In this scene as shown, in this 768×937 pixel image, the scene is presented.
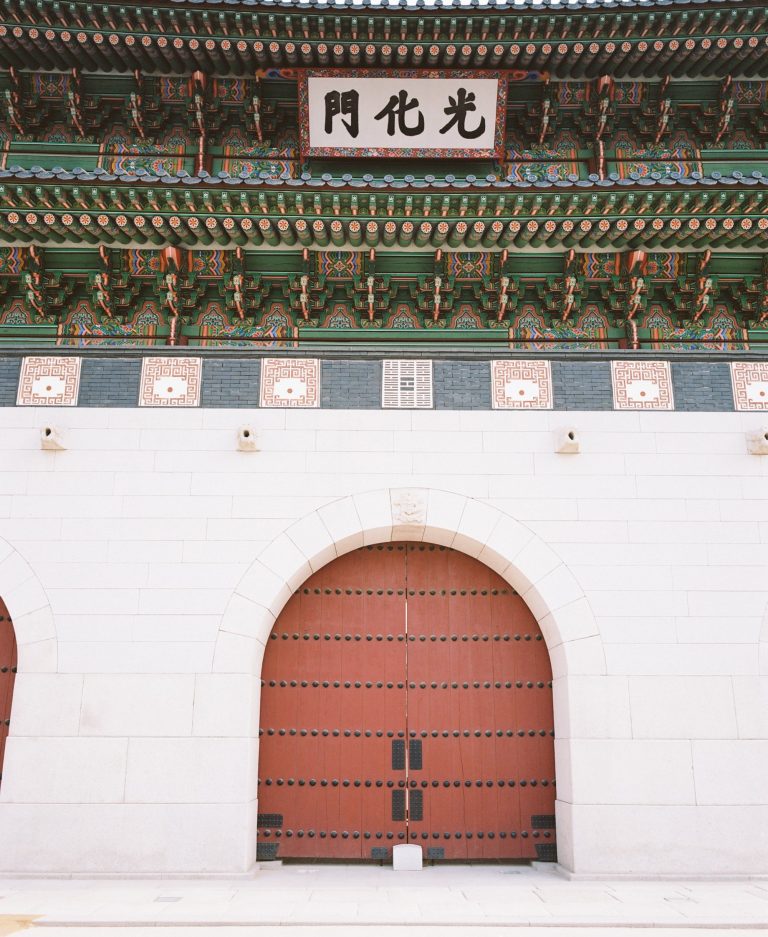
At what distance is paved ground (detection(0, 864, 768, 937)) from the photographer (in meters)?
3.68

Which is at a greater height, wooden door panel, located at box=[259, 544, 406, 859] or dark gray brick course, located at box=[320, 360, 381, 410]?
dark gray brick course, located at box=[320, 360, 381, 410]

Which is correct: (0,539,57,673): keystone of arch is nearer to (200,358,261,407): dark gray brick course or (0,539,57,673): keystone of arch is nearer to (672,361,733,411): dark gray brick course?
(200,358,261,407): dark gray brick course

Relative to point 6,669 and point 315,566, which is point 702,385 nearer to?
point 315,566

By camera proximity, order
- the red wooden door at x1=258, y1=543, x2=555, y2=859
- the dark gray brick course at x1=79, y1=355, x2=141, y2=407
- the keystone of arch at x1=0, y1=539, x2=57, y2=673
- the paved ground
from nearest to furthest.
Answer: the paved ground
the keystone of arch at x1=0, y1=539, x2=57, y2=673
the red wooden door at x1=258, y1=543, x2=555, y2=859
the dark gray brick course at x1=79, y1=355, x2=141, y2=407

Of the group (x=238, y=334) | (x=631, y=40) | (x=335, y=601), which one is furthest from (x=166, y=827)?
(x=631, y=40)

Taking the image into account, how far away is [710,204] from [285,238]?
3.23 m

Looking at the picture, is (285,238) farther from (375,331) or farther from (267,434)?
(267,434)

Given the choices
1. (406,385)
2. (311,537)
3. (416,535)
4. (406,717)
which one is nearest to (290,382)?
(406,385)

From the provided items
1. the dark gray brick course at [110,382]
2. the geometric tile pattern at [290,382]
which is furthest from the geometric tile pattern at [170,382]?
the geometric tile pattern at [290,382]

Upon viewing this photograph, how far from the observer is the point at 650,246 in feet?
18.4

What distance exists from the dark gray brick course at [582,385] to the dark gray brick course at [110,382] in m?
3.38

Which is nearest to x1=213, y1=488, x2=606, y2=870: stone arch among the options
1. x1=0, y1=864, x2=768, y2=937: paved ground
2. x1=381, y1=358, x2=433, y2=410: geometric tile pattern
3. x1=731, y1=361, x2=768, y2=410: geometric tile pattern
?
x1=0, y1=864, x2=768, y2=937: paved ground

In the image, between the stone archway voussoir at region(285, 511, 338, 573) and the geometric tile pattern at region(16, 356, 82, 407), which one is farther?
the geometric tile pattern at region(16, 356, 82, 407)

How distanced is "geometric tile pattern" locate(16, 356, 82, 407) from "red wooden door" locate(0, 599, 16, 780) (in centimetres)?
159
